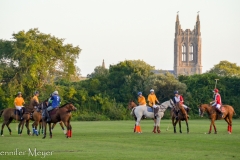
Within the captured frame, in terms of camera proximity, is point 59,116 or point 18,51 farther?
point 18,51

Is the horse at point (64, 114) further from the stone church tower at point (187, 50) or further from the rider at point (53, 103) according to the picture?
the stone church tower at point (187, 50)

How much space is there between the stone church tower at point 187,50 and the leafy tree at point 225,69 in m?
56.3

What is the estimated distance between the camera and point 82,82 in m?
77.7

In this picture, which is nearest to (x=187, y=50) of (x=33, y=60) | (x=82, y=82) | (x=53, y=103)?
(x=82, y=82)

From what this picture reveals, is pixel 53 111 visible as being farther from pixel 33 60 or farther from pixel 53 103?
pixel 33 60

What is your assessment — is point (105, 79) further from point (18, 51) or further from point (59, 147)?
point (59, 147)

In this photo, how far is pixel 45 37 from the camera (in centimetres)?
6462

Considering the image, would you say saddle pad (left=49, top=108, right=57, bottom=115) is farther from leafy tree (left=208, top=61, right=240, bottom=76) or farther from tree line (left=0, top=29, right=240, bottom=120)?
leafy tree (left=208, top=61, right=240, bottom=76)

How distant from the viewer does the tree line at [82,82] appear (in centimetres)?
6262

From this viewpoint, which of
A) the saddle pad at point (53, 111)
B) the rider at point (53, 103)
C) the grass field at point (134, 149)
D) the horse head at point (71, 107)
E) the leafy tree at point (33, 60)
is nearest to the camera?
the grass field at point (134, 149)

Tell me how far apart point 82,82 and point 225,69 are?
58010 millimetres

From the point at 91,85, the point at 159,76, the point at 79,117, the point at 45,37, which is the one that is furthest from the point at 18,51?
the point at 159,76

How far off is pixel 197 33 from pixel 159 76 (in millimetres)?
123831

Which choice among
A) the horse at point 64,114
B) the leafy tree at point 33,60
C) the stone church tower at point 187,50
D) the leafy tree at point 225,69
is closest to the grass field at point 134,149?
the horse at point 64,114
